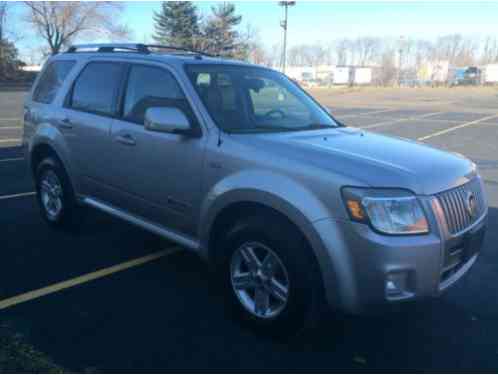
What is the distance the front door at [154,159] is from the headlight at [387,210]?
1.29 meters

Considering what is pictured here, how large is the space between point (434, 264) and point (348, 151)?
94 cm

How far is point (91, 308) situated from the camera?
3742mm

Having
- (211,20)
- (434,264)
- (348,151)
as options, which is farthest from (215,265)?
(211,20)

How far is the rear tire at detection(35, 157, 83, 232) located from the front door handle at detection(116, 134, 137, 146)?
1225 millimetres

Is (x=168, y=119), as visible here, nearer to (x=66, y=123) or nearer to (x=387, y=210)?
(x=387, y=210)

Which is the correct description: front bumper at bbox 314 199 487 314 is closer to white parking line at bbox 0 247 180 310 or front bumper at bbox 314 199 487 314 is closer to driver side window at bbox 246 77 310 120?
driver side window at bbox 246 77 310 120

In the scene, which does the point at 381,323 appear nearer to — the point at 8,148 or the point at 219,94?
the point at 219,94

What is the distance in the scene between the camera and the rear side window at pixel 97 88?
4609mm

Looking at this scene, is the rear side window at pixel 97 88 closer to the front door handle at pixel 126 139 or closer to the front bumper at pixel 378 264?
the front door handle at pixel 126 139

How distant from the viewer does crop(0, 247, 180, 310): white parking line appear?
381 centimetres

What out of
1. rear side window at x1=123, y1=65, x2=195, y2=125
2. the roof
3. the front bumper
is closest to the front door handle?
rear side window at x1=123, y1=65, x2=195, y2=125

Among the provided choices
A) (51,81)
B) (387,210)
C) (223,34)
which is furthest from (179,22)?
(387,210)

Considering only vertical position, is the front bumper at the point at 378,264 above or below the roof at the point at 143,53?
below

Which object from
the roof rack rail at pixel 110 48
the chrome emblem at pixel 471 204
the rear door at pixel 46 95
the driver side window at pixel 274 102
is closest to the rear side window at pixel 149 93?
the roof rack rail at pixel 110 48
